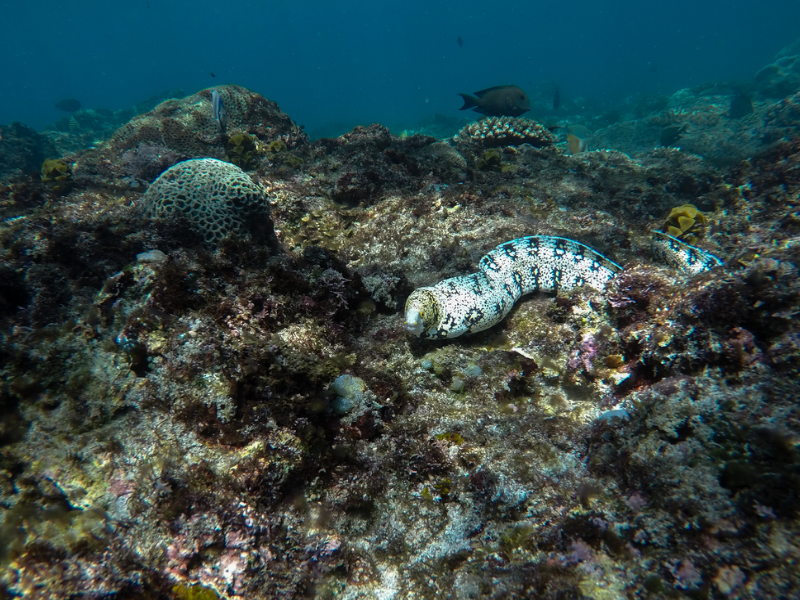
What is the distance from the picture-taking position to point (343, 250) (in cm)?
479

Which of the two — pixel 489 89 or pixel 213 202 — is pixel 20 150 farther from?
pixel 489 89

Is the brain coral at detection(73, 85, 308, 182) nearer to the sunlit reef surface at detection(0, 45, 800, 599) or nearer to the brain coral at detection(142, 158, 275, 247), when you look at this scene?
the brain coral at detection(142, 158, 275, 247)

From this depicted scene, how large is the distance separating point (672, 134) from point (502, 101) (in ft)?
37.5

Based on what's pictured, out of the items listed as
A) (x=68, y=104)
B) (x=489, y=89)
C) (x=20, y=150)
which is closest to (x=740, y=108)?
(x=489, y=89)

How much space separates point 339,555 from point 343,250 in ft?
12.1

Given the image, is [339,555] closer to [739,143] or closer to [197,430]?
[197,430]

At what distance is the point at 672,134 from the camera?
1491cm

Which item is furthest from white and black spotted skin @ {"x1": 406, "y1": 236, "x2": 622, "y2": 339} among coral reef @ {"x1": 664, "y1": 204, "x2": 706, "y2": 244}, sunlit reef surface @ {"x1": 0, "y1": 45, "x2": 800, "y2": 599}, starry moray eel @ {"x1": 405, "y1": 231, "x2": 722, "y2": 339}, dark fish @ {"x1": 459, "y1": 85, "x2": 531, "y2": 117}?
dark fish @ {"x1": 459, "y1": 85, "x2": 531, "y2": 117}

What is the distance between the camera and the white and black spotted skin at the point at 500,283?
329cm

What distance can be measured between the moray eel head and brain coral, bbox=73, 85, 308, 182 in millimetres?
7414

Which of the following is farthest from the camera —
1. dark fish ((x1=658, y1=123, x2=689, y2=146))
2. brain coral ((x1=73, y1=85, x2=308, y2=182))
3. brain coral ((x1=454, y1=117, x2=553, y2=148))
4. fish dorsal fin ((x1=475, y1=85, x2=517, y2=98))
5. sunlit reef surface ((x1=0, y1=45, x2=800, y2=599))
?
dark fish ((x1=658, y1=123, x2=689, y2=146))

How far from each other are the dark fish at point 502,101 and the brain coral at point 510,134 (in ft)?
0.81

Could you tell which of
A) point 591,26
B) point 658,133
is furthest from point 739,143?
point 591,26

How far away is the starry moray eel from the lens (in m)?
3.30
